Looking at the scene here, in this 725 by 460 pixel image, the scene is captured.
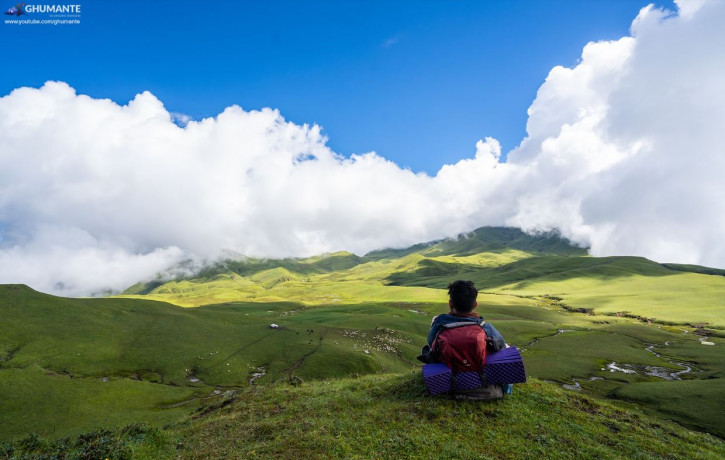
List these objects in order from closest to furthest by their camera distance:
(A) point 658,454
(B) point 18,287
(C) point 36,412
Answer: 1. (A) point 658,454
2. (C) point 36,412
3. (B) point 18,287

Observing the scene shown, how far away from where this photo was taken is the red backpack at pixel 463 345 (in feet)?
38.1

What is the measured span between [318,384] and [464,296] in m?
18.1

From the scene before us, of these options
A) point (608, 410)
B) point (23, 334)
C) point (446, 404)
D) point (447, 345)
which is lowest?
point (23, 334)

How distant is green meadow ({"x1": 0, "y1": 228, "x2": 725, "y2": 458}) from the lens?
12.9 metres

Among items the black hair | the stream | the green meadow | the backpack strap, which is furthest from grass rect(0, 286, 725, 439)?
the black hair

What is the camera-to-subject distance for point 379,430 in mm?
12641

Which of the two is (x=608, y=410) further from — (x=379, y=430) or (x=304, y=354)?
(x=304, y=354)

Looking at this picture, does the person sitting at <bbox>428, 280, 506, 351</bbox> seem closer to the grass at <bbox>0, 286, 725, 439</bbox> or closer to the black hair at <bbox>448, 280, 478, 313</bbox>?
the black hair at <bbox>448, 280, 478, 313</bbox>

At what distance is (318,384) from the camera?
2594cm

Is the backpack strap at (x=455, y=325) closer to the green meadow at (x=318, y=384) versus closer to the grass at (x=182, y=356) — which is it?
the green meadow at (x=318, y=384)

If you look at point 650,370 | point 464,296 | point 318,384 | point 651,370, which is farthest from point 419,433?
point 651,370

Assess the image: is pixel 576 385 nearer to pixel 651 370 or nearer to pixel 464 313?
pixel 651 370

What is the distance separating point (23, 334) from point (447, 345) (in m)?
99.8

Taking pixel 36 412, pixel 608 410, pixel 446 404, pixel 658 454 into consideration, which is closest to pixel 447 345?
pixel 446 404
